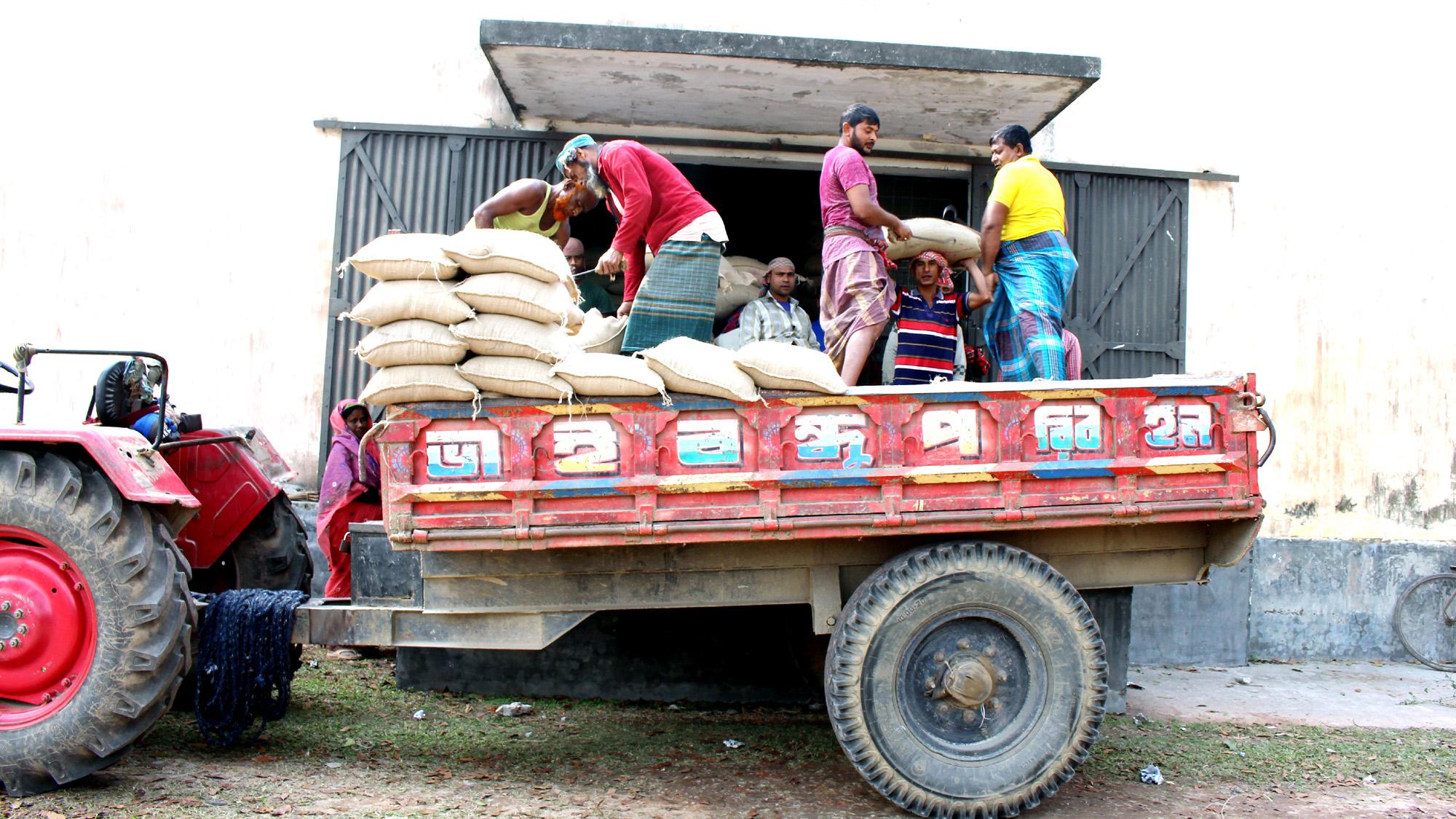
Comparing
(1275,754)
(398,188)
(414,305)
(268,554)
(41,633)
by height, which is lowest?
(1275,754)

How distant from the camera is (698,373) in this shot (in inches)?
146

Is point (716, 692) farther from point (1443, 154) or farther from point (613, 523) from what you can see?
point (1443, 154)

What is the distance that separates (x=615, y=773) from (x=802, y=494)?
4.72 ft

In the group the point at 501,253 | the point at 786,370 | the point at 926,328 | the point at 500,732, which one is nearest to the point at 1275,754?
the point at 926,328

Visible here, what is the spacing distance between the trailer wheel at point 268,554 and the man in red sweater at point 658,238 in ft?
6.04

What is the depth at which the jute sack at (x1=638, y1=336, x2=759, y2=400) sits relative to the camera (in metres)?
3.70

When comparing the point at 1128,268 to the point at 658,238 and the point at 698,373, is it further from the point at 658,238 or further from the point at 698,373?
the point at 698,373

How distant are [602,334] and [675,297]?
1.62 feet

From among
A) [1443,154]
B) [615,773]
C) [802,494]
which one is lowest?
[615,773]

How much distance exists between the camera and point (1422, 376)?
7.12 metres

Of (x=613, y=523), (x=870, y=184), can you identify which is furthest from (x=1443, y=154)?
(x=613, y=523)

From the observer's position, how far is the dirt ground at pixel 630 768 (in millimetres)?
3781

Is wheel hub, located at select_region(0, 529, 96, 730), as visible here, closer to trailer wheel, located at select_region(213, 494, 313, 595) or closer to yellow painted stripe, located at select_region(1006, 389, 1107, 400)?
trailer wheel, located at select_region(213, 494, 313, 595)

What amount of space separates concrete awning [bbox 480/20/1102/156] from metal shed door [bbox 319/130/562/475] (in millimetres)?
338
